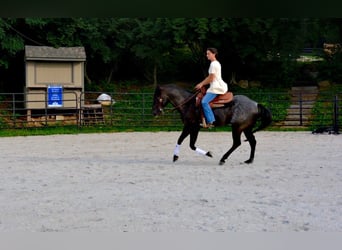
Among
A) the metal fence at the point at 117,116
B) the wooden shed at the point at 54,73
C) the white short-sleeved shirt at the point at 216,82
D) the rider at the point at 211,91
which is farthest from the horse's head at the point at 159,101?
the wooden shed at the point at 54,73

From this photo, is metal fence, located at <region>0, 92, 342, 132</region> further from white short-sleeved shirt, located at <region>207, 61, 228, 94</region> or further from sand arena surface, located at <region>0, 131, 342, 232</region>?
white short-sleeved shirt, located at <region>207, 61, 228, 94</region>

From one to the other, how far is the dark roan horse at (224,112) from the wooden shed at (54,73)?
8.23 m

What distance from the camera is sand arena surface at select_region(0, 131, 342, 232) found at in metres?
4.35

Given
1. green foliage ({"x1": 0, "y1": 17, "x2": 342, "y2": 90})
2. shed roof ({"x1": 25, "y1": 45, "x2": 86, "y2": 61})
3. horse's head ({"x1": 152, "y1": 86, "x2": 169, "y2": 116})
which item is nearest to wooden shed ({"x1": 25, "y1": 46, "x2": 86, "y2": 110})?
shed roof ({"x1": 25, "y1": 45, "x2": 86, "y2": 61})

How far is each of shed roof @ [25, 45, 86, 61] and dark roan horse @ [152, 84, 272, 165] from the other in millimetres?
8979

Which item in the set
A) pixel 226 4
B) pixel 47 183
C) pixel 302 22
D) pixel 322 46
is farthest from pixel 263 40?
pixel 226 4

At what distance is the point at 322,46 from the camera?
71.4 ft

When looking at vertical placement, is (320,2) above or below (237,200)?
above

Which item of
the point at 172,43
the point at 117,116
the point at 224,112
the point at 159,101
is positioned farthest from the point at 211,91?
the point at 172,43

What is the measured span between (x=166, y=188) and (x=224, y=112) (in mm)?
2321

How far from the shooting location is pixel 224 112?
8.30 metres

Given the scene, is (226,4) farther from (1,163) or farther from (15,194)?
(1,163)

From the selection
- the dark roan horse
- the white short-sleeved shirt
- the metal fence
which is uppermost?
the white short-sleeved shirt

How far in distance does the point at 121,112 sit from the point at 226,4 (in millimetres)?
16046
